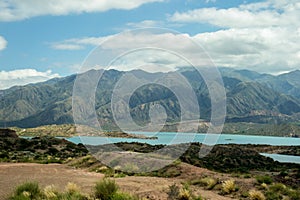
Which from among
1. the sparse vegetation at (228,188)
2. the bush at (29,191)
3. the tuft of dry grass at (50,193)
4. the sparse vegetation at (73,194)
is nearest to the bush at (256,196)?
the sparse vegetation at (228,188)

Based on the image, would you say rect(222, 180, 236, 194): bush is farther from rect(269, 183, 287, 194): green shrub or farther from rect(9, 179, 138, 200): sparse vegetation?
rect(9, 179, 138, 200): sparse vegetation

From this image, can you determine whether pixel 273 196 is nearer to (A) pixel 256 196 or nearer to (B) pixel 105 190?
(A) pixel 256 196

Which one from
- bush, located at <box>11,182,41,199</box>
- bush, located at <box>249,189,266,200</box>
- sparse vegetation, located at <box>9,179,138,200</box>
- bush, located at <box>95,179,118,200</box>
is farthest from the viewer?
bush, located at <box>249,189,266,200</box>

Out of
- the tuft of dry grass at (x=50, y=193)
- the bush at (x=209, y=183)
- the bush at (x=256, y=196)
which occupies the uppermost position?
the tuft of dry grass at (x=50, y=193)

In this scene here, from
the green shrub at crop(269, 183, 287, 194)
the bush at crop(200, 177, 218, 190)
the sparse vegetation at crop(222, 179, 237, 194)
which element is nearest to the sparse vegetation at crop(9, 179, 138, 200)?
the sparse vegetation at crop(222, 179, 237, 194)

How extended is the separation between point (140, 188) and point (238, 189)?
5014 millimetres

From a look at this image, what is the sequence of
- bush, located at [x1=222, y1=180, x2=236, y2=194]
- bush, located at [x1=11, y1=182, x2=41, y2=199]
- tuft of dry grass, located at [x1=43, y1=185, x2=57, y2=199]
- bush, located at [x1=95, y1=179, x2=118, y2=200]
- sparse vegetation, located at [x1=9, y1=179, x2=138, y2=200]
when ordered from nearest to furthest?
sparse vegetation, located at [x1=9, y1=179, x2=138, y2=200] → bush, located at [x1=95, y1=179, x2=118, y2=200] → tuft of dry grass, located at [x1=43, y1=185, x2=57, y2=199] → bush, located at [x1=11, y1=182, x2=41, y2=199] → bush, located at [x1=222, y1=180, x2=236, y2=194]

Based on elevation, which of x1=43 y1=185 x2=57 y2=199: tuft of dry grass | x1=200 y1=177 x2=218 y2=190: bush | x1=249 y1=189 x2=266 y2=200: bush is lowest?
x1=200 y1=177 x2=218 y2=190: bush

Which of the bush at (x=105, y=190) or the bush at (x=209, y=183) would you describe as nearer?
the bush at (x=105, y=190)

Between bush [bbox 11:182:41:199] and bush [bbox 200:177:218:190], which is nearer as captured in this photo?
bush [bbox 11:182:41:199]

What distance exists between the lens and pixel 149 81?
70.8 ft

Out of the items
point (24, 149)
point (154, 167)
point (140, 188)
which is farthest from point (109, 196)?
point (24, 149)

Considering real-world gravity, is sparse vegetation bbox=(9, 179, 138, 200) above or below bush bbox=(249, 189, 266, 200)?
above

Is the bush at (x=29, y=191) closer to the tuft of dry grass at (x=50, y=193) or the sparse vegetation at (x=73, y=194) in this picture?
the sparse vegetation at (x=73, y=194)
